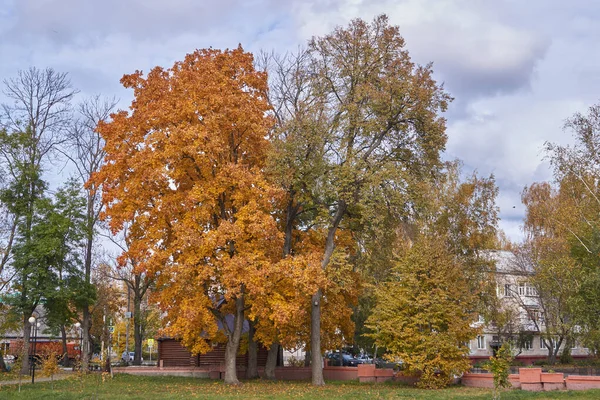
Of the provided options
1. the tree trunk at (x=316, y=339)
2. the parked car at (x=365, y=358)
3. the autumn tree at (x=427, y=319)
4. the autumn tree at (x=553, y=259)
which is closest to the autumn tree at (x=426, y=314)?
the autumn tree at (x=427, y=319)

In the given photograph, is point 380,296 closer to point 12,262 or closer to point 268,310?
point 268,310

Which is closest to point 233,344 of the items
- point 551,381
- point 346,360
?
point 551,381

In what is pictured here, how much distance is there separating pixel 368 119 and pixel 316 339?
10.7 meters

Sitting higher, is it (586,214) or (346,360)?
(586,214)

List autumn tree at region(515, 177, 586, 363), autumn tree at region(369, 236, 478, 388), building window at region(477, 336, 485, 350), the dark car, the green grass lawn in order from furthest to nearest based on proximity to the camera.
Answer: building window at region(477, 336, 485, 350), the dark car, autumn tree at region(515, 177, 586, 363), autumn tree at region(369, 236, 478, 388), the green grass lawn

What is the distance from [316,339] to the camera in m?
29.2

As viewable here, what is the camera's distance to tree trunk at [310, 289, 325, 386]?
94.7ft

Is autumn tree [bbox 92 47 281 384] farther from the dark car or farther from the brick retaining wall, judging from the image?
the dark car

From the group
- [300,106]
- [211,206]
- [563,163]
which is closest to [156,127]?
[211,206]

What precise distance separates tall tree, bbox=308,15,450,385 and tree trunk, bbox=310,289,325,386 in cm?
5

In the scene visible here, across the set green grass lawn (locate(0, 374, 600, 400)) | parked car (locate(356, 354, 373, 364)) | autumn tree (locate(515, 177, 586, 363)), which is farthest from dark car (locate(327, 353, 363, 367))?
green grass lawn (locate(0, 374, 600, 400))

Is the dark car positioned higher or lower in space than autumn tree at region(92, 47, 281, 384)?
lower

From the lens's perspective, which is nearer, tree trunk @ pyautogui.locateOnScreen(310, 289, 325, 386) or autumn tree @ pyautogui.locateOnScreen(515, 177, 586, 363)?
tree trunk @ pyautogui.locateOnScreen(310, 289, 325, 386)

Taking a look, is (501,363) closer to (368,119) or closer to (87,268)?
(368,119)
